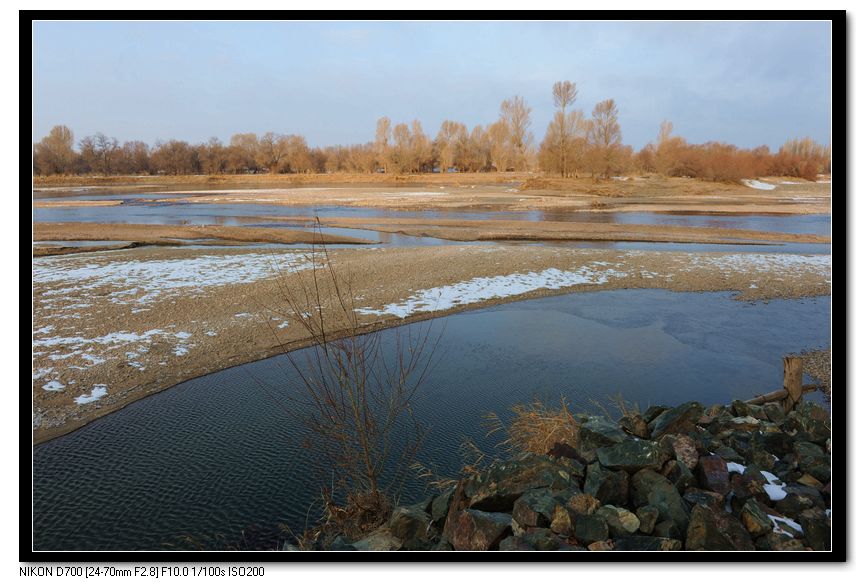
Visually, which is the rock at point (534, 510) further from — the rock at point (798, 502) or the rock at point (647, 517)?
the rock at point (798, 502)

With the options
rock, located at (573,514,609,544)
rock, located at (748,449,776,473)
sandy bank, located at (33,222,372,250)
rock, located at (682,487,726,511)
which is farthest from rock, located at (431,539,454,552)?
sandy bank, located at (33,222,372,250)

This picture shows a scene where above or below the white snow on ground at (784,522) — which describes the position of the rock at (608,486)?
above

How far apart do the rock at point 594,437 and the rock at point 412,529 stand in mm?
1450

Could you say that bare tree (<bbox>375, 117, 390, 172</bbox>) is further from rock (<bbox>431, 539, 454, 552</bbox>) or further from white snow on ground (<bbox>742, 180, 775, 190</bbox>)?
rock (<bbox>431, 539, 454, 552</bbox>)

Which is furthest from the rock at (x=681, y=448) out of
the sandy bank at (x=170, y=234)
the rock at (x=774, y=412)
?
the sandy bank at (x=170, y=234)

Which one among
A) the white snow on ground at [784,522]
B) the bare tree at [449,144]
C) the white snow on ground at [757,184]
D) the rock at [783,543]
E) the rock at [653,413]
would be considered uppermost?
the bare tree at [449,144]

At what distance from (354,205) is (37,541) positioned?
32.3 meters

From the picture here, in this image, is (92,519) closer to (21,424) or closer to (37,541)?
(37,541)

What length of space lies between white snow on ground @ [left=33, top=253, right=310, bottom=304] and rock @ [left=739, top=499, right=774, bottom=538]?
10.8 m

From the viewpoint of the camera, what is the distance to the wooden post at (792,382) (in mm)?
5840

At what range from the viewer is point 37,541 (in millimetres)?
4684

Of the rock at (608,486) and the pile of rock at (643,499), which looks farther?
the rock at (608,486)

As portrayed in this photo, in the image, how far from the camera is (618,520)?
3893mm

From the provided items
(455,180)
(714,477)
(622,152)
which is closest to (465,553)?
(714,477)
